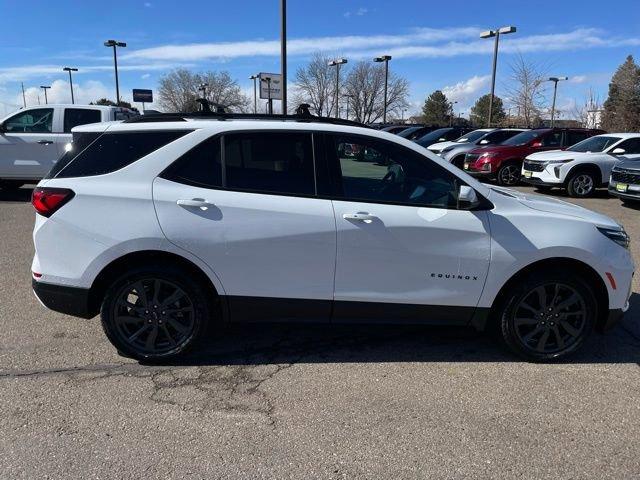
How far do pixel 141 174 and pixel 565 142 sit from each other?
15110 millimetres

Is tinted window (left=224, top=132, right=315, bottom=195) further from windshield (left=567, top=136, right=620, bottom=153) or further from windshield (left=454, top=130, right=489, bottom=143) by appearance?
windshield (left=454, top=130, right=489, bottom=143)

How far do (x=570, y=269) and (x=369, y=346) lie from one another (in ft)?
5.21

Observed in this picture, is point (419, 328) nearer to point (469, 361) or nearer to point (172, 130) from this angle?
point (469, 361)

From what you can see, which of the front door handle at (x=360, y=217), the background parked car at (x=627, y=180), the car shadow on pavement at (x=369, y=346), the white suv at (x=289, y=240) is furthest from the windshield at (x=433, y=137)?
the front door handle at (x=360, y=217)

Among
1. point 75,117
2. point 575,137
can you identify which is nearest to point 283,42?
point 75,117

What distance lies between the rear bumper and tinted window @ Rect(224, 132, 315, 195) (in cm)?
124

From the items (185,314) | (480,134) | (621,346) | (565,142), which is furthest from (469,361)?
(480,134)

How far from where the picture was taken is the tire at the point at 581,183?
13102mm

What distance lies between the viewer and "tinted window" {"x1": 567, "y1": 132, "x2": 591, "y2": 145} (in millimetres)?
15750

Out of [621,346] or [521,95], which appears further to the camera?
[521,95]

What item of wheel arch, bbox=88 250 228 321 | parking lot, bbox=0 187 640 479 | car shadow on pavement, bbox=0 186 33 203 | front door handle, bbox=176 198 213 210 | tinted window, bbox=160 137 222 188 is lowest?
parking lot, bbox=0 187 640 479

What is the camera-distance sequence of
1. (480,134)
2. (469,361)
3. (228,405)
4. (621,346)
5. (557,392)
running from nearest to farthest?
(228,405) < (557,392) < (469,361) < (621,346) < (480,134)

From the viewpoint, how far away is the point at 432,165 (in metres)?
3.69

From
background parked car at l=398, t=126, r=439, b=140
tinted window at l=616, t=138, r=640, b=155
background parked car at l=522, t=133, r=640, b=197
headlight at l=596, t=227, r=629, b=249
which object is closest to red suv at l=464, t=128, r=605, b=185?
background parked car at l=522, t=133, r=640, b=197
